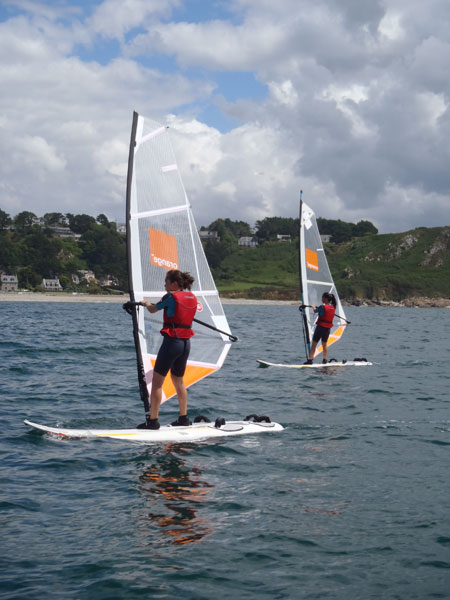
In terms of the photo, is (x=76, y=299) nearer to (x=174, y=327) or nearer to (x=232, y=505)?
(x=174, y=327)

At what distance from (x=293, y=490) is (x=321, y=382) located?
9.02m

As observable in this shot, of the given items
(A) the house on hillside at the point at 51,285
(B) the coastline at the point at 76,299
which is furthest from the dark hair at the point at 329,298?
(A) the house on hillside at the point at 51,285

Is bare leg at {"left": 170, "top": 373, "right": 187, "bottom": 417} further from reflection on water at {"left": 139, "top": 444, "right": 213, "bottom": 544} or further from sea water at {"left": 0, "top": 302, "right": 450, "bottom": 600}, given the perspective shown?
reflection on water at {"left": 139, "top": 444, "right": 213, "bottom": 544}

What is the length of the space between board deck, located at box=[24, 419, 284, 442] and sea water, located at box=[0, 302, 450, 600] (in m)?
0.22

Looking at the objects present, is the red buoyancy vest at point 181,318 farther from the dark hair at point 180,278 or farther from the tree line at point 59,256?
the tree line at point 59,256

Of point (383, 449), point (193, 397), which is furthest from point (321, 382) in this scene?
point (383, 449)

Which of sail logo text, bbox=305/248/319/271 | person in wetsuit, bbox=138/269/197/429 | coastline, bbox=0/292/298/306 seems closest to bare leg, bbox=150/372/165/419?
person in wetsuit, bbox=138/269/197/429

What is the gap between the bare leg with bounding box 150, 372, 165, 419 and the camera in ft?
30.0

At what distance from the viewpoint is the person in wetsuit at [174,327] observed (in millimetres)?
8891

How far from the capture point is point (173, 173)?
32.7 ft

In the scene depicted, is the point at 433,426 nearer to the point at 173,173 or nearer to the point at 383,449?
the point at 383,449

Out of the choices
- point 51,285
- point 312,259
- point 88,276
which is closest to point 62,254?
point 88,276

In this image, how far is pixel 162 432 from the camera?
9.41 meters

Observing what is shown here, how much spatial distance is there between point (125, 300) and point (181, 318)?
10508 centimetres
